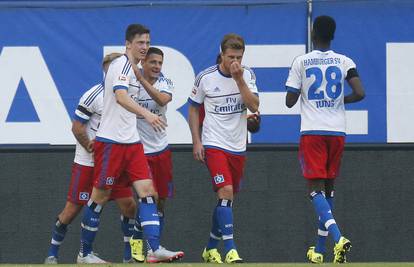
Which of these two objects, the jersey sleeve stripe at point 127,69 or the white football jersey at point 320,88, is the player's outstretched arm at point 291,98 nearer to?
the white football jersey at point 320,88

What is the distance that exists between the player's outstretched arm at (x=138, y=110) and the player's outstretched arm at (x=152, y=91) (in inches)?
17.7

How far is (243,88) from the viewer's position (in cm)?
1255

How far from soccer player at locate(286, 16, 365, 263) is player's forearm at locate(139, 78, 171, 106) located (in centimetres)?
116

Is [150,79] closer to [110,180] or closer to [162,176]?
[162,176]

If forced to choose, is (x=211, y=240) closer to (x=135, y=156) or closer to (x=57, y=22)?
(x=135, y=156)

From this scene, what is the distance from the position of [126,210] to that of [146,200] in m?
1.47

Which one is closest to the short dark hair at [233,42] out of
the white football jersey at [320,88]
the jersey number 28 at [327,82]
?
the white football jersey at [320,88]

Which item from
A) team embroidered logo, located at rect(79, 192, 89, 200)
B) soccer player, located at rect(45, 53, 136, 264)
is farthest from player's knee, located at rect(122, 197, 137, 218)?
team embroidered logo, located at rect(79, 192, 89, 200)

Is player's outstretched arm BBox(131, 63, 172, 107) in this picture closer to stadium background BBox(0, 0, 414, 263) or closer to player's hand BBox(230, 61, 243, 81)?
player's hand BBox(230, 61, 243, 81)

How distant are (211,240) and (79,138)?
1.61m

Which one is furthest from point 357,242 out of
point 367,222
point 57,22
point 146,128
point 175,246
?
point 57,22

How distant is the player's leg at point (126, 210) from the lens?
1353 cm

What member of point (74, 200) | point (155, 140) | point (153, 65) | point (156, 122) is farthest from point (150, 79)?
point (156, 122)

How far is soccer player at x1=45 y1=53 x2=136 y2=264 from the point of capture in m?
13.4
